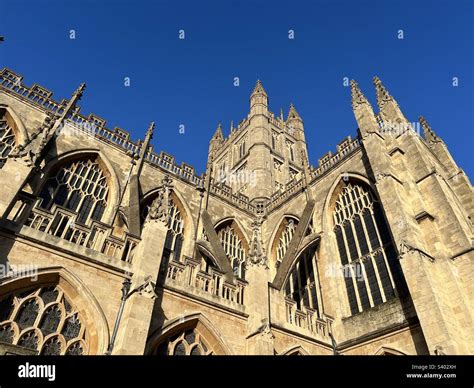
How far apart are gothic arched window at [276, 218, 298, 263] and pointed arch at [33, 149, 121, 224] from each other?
8.75 meters

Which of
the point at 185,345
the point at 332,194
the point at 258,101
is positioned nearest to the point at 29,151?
the point at 185,345

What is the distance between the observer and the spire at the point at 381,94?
16.2 metres

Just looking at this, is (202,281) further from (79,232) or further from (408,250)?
(408,250)

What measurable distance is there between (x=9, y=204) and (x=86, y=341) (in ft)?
11.9

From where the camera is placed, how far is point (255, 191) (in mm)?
24438

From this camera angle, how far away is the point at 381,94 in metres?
16.7

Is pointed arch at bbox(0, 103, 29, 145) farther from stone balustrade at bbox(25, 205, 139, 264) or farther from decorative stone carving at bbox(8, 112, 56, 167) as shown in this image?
stone balustrade at bbox(25, 205, 139, 264)

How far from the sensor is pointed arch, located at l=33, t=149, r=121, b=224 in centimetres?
1297

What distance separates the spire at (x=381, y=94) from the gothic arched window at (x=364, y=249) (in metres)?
4.67

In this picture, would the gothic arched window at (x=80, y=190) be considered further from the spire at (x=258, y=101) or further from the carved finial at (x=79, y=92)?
the spire at (x=258, y=101)

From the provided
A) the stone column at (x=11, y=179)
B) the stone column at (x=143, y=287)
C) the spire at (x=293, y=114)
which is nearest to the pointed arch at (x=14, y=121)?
the stone column at (x=11, y=179)

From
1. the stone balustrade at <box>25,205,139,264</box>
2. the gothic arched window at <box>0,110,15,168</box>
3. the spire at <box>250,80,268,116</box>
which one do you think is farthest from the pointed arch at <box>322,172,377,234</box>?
the spire at <box>250,80,268,116</box>

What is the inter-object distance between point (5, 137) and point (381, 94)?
17.4 meters
